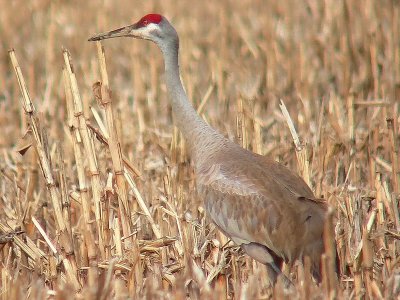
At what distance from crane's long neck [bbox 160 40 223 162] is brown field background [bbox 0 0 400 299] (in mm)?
257

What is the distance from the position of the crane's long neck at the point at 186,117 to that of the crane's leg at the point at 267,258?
2.23 feet

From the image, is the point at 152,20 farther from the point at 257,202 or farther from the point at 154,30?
the point at 257,202

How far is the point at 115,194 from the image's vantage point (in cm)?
516

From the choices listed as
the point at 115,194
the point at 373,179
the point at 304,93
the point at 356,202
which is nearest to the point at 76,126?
the point at 115,194

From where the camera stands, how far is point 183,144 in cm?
618

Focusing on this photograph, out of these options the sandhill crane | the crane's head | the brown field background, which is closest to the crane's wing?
the sandhill crane

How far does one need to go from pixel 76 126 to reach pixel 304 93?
352 centimetres

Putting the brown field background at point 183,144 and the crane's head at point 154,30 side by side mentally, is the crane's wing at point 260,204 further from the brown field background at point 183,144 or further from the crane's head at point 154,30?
the crane's head at point 154,30

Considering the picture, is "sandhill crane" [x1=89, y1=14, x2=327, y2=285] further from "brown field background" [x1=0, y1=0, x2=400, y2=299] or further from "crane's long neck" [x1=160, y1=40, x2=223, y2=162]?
"brown field background" [x1=0, y1=0, x2=400, y2=299]

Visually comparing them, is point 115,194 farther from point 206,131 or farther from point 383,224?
point 383,224

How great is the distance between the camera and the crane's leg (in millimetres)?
4758

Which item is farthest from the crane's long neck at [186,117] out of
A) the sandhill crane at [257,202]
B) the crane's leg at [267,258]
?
the crane's leg at [267,258]

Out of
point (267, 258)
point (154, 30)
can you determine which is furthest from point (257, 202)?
point (154, 30)

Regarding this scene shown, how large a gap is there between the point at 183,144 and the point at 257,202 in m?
1.43
